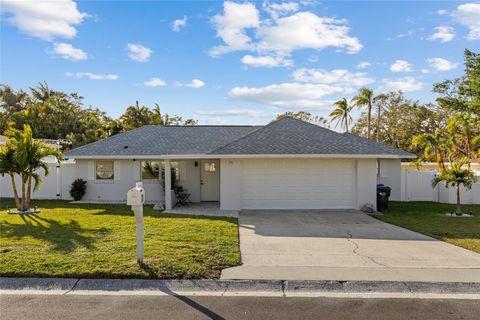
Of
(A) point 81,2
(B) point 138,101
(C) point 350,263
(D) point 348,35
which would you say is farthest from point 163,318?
(B) point 138,101

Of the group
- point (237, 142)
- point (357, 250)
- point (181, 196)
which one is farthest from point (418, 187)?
point (357, 250)

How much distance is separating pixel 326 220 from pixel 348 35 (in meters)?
7.49

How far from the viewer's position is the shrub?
17.5 meters

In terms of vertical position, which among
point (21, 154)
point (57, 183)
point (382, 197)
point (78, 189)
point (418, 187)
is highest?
point (21, 154)

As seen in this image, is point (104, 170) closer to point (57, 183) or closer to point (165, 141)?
point (57, 183)

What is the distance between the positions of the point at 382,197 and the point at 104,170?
13202 mm

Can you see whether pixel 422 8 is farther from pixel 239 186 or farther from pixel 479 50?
pixel 239 186

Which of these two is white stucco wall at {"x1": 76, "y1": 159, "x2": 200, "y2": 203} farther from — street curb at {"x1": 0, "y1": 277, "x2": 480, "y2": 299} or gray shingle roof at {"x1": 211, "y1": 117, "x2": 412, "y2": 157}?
street curb at {"x1": 0, "y1": 277, "x2": 480, "y2": 299}

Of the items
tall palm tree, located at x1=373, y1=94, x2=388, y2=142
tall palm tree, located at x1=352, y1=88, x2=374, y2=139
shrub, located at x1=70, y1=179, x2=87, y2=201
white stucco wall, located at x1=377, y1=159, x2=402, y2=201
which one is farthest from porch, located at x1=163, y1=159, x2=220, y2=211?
tall palm tree, located at x1=373, y1=94, x2=388, y2=142

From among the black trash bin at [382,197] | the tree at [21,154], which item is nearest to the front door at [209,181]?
the tree at [21,154]

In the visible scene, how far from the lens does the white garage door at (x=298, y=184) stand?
15.5m

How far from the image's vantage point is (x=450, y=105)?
2155 cm

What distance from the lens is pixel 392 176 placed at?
19562 mm

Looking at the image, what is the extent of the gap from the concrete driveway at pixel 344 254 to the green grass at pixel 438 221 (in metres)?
0.55
